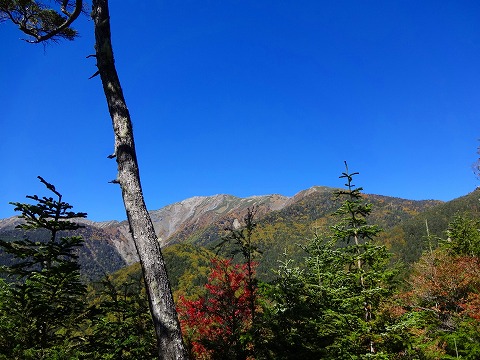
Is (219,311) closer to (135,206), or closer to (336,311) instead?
(336,311)

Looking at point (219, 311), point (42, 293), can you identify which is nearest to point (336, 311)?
point (219, 311)

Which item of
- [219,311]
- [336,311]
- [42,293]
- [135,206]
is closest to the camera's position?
[135,206]

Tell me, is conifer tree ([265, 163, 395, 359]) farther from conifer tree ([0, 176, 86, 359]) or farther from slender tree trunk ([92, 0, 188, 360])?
conifer tree ([0, 176, 86, 359])

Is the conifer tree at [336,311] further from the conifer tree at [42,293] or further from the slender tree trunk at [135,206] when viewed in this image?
the conifer tree at [42,293]

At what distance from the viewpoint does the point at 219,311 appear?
971 centimetres

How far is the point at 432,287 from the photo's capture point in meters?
21.2

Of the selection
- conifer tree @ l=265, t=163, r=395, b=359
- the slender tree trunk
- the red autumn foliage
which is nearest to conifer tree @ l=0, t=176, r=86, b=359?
the slender tree trunk

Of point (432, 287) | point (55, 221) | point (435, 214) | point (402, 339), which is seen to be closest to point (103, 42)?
point (55, 221)

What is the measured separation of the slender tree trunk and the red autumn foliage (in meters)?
4.08

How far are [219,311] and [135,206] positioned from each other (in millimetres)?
6751

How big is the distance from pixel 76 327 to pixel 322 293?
215 inches

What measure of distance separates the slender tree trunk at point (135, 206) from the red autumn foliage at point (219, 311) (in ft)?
13.4

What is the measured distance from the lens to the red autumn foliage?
9.03 meters

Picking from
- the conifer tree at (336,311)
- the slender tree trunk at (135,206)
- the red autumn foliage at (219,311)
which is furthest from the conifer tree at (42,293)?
the conifer tree at (336,311)
